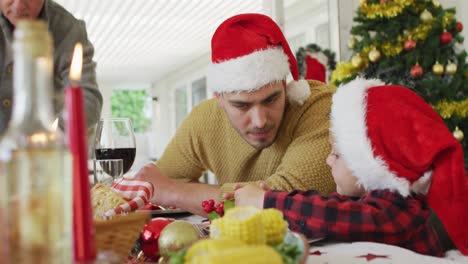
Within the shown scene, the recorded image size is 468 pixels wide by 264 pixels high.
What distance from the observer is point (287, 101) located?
1.66 metres

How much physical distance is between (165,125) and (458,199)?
13.4 meters

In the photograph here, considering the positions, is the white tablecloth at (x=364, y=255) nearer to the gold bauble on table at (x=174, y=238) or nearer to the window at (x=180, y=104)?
the gold bauble on table at (x=174, y=238)

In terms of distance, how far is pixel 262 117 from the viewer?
1492 millimetres

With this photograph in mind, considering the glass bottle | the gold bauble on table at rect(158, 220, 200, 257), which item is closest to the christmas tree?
the gold bauble on table at rect(158, 220, 200, 257)

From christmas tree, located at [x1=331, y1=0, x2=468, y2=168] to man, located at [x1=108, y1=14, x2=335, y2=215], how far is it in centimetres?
A: 143

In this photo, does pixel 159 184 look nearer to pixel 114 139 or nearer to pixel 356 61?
pixel 114 139

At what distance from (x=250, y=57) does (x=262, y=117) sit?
0.69ft

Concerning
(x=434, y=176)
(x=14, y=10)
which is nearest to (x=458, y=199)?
(x=434, y=176)

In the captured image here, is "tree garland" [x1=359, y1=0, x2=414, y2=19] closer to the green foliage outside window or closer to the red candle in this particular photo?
the red candle

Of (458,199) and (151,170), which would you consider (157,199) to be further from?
(458,199)

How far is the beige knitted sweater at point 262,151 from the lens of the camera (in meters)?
1.40

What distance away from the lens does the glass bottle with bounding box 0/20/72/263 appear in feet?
1.22

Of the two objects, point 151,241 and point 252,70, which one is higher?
point 252,70

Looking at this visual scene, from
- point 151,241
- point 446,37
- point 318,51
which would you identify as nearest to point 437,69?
point 446,37
